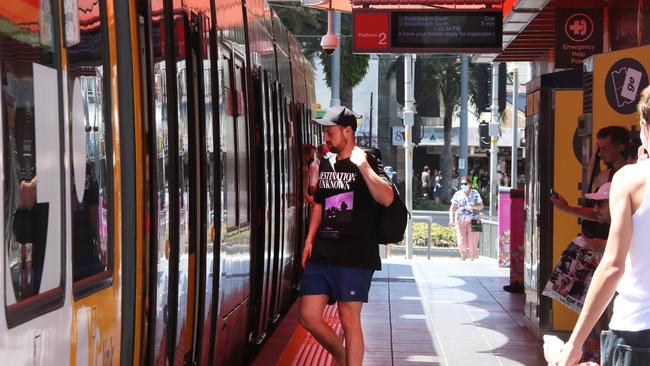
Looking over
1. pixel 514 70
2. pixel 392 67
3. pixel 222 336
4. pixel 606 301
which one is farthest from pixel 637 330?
pixel 392 67

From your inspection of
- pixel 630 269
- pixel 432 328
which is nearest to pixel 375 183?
pixel 630 269

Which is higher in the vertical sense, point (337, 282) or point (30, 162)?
point (30, 162)

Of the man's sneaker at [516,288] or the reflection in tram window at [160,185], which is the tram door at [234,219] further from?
the man's sneaker at [516,288]

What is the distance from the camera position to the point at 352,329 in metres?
7.94

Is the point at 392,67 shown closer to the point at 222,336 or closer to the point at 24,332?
the point at 222,336

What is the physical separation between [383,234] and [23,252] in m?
4.88

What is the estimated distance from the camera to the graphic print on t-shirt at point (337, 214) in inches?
310

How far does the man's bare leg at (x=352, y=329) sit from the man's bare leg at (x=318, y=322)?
0.12 metres

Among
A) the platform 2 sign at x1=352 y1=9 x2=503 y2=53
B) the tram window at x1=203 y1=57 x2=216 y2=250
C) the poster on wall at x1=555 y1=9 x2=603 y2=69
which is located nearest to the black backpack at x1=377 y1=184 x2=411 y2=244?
the tram window at x1=203 y1=57 x2=216 y2=250

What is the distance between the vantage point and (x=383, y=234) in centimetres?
795

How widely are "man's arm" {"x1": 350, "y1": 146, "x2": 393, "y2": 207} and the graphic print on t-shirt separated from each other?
0.58 ft

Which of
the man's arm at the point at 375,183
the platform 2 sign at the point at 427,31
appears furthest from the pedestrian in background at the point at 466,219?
the man's arm at the point at 375,183

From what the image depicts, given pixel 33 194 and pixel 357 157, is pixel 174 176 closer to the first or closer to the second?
pixel 33 194

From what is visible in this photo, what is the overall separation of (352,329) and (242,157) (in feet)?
4.41
